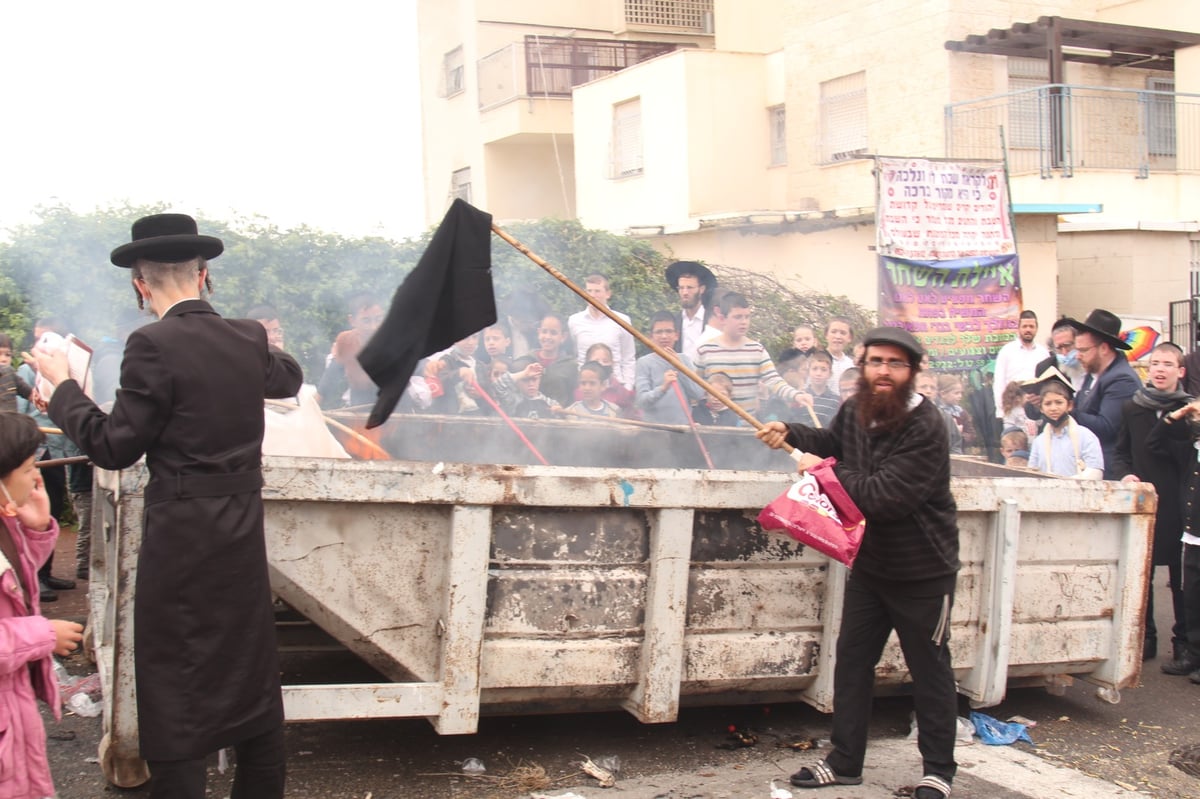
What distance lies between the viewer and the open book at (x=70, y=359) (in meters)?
3.51

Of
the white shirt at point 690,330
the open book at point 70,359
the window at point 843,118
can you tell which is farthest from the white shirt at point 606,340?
the window at point 843,118

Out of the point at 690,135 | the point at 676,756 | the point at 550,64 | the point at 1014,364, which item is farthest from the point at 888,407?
the point at 550,64

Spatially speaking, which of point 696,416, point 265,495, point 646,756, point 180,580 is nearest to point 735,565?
point 646,756

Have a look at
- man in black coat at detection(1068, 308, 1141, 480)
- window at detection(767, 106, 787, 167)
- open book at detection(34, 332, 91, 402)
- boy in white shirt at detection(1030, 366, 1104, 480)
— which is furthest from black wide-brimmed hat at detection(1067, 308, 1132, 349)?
window at detection(767, 106, 787, 167)

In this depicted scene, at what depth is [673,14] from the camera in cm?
2278

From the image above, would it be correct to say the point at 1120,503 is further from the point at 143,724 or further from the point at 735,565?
the point at 143,724

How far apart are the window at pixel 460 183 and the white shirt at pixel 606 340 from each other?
14.7 m

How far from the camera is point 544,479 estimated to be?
4098 mm

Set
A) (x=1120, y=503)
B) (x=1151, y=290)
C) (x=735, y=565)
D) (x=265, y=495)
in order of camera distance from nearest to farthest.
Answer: (x=265, y=495), (x=735, y=565), (x=1120, y=503), (x=1151, y=290)

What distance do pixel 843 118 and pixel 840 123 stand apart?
94 millimetres

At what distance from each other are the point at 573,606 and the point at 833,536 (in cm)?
97

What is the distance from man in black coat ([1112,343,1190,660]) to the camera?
627cm

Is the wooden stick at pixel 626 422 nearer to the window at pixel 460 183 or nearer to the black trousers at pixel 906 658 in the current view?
the black trousers at pixel 906 658

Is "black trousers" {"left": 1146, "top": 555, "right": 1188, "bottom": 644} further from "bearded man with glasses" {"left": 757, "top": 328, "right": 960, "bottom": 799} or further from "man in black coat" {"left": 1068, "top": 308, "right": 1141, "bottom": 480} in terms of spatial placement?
"bearded man with glasses" {"left": 757, "top": 328, "right": 960, "bottom": 799}
